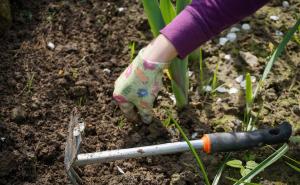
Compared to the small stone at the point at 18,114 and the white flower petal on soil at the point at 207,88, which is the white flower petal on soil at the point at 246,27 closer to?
the white flower petal on soil at the point at 207,88

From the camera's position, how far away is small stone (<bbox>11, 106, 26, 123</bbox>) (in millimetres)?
1686

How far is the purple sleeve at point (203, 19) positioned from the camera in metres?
1.43

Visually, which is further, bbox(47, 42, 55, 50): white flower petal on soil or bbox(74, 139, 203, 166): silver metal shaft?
bbox(47, 42, 55, 50): white flower petal on soil

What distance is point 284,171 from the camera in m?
1.64

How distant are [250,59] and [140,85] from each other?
0.60 m

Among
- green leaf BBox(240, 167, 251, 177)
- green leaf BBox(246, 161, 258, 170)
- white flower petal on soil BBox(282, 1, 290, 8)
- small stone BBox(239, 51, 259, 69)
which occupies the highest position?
white flower petal on soil BBox(282, 1, 290, 8)

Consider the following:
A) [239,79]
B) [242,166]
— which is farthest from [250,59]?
[242,166]

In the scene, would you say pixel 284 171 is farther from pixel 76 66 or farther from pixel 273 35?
pixel 76 66

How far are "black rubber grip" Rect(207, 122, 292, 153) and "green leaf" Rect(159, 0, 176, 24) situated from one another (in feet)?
1.49

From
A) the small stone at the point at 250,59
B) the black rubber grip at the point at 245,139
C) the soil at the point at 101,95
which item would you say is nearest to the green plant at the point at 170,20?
the soil at the point at 101,95

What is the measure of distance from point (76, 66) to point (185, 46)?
0.60 m

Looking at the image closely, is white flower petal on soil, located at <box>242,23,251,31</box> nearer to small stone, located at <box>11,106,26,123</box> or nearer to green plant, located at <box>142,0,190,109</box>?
green plant, located at <box>142,0,190,109</box>

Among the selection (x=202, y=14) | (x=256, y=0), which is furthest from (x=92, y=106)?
(x=256, y=0)

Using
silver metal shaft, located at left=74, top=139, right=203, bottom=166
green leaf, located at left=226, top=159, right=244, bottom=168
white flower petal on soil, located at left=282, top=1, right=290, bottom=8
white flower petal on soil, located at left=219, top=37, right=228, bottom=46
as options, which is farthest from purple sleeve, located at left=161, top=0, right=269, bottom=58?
white flower petal on soil, located at left=282, top=1, right=290, bottom=8
